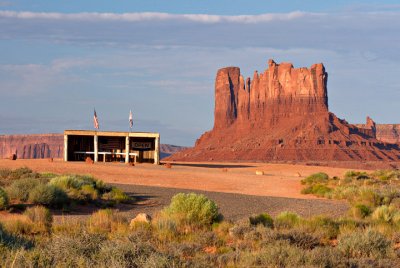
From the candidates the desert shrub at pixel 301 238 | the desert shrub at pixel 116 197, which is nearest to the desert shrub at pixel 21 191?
the desert shrub at pixel 116 197

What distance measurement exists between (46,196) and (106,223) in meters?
7.62

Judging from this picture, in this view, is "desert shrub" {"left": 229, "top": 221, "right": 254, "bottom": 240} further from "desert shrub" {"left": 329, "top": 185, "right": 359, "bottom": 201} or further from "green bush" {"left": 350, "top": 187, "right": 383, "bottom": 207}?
"desert shrub" {"left": 329, "top": 185, "right": 359, "bottom": 201}

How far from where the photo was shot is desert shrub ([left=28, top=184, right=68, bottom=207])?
21406mm

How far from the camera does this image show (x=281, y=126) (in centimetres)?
14262

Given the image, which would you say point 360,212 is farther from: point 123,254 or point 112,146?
point 112,146

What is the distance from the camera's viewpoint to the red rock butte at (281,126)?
412ft

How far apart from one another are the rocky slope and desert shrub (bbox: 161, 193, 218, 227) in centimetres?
17558

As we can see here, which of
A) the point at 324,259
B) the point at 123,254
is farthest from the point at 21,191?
the point at 324,259

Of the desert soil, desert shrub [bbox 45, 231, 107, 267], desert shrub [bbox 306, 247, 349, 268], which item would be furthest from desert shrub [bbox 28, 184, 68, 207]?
desert shrub [bbox 306, 247, 349, 268]

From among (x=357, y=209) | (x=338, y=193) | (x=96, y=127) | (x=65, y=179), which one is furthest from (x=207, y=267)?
(x=96, y=127)

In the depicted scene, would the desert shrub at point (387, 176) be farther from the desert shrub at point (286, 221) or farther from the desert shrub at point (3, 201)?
the desert shrub at point (3, 201)

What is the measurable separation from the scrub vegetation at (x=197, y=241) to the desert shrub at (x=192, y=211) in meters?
0.02

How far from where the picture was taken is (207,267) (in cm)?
927

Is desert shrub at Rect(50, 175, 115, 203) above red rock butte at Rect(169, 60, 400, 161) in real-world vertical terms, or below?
below
